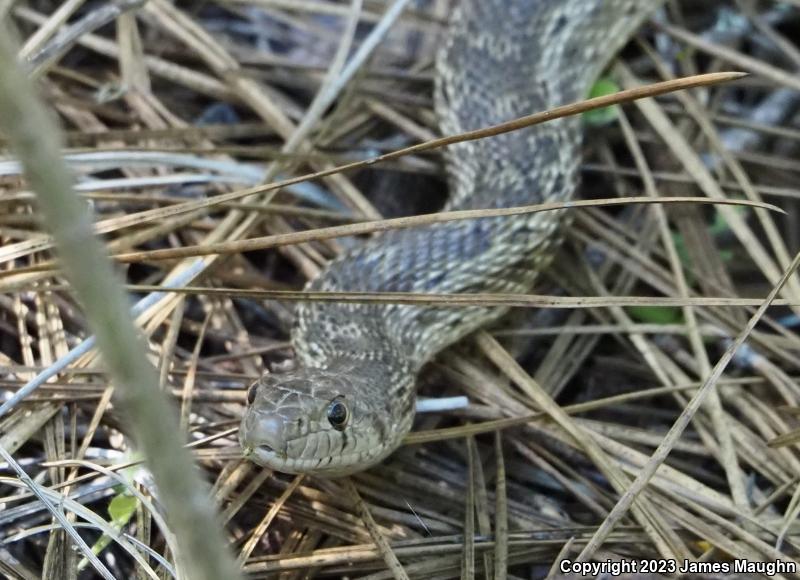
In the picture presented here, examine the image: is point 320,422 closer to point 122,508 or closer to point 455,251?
point 122,508

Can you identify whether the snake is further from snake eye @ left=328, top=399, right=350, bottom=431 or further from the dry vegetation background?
the dry vegetation background

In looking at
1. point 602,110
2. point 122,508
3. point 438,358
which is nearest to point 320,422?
point 122,508

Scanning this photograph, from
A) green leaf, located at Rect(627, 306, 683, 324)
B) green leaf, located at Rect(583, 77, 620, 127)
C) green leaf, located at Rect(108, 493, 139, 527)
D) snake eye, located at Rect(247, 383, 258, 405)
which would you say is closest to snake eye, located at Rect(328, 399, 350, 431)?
snake eye, located at Rect(247, 383, 258, 405)

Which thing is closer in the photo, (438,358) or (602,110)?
(438,358)

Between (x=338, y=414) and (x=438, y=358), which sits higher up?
(x=438, y=358)

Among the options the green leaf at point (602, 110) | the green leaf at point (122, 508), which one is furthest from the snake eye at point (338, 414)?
the green leaf at point (602, 110)

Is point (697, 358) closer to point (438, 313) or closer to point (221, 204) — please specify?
point (438, 313)

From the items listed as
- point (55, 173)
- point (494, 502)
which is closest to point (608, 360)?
point (494, 502)
